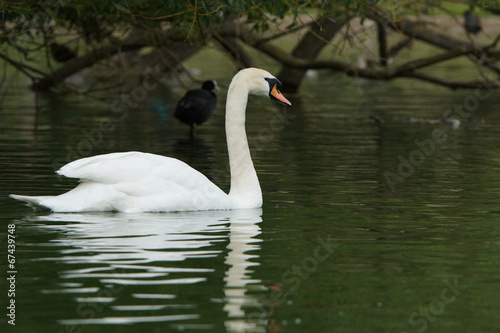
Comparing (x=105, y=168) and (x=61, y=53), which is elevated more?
(x=61, y=53)

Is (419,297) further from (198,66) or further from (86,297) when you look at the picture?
(198,66)

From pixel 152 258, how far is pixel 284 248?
108 centimetres

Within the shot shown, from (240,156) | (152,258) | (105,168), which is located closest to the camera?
(152,258)

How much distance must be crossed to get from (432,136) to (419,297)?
36.8 feet

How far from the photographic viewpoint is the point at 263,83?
10.1 meters

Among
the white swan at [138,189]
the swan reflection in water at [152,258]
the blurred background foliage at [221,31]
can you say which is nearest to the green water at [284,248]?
the swan reflection in water at [152,258]

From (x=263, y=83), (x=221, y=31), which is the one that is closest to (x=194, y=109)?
(x=221, y=31)

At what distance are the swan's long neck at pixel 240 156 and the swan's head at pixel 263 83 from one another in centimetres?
6

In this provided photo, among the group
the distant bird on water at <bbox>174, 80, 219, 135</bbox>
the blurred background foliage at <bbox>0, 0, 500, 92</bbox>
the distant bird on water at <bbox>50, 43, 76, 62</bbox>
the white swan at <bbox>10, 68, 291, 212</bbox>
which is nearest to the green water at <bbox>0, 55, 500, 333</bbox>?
the white swan at <bbox>10, 68, 291, 212</bbox>

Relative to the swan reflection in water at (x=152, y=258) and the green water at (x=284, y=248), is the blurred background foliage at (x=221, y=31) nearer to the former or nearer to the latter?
the green water at (x=284, y=248)

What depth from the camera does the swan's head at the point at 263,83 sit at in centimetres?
1011

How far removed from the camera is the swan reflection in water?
5.99m

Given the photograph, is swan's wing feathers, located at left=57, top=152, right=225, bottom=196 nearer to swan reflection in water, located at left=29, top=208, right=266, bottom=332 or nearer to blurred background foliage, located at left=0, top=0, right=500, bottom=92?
swan reflection in water, located at left=29, top=208, right=266, bottom=332

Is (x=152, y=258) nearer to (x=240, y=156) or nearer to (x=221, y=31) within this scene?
(x=240, y=156)
